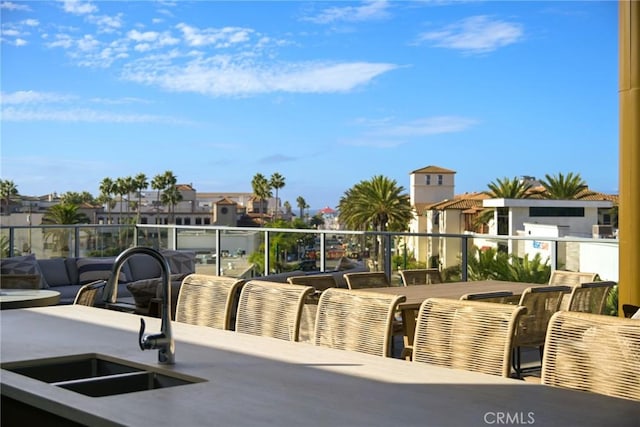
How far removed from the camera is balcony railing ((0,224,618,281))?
721cm

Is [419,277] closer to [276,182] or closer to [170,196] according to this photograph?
[276,182]

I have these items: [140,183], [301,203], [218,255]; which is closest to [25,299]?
[218,255]

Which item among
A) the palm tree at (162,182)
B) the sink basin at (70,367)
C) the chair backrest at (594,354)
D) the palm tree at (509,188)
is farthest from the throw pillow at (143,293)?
the palm tree at (162,182)

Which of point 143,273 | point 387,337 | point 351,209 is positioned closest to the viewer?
point 387,337

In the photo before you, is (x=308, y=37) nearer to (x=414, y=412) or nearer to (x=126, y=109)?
(x=126, y=109)

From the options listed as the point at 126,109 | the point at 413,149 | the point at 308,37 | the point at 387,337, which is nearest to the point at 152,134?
the point at 126,109

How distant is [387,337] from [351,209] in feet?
135

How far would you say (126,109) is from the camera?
211 feet

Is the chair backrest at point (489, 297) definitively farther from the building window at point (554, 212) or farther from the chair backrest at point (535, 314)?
the building window at point (554, 212)

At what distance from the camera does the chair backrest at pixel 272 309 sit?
10.4 ft

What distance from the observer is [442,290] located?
211 inches

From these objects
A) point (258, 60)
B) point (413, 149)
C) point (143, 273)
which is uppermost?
point (258, 60)

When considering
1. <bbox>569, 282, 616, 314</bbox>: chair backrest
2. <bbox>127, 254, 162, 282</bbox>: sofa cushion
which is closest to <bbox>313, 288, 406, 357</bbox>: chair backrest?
<bbox>569, 282, 616, 314</bbox>: chair backrest

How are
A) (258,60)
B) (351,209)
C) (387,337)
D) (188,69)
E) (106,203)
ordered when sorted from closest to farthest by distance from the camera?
(387,337) → (351,209) → (258,60) → (188,69) → (106,203)
